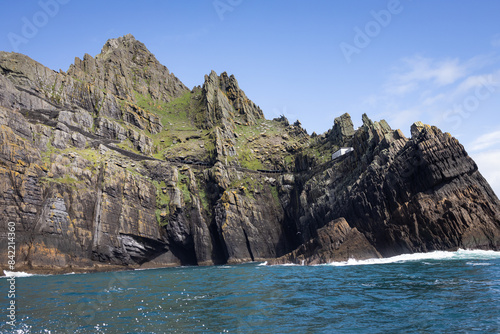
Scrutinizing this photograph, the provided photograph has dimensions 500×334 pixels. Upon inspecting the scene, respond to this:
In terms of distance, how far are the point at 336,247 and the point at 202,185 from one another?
5734cm

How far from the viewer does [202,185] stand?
10462 cm

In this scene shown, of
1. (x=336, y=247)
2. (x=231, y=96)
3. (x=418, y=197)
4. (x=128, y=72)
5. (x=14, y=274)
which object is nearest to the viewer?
(x=14, y=274)

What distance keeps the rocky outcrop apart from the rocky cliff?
11.0 inches

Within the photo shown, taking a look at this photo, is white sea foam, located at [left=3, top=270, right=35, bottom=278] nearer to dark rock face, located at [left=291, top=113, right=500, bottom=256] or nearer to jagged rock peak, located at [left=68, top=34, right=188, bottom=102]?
dark rock face, located at [left=291, top=113, right=500, bottom=256]

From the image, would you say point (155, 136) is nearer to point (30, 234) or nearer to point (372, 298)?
point (30, 234)

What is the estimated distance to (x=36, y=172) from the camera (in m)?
68.8

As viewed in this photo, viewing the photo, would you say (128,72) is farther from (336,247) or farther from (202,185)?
(336,247)

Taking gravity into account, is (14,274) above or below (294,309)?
above

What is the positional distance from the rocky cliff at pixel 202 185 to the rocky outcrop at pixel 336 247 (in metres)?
0.28

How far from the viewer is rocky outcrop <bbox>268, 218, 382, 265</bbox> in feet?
180

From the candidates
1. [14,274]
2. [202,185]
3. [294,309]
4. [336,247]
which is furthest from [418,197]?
[14,274]

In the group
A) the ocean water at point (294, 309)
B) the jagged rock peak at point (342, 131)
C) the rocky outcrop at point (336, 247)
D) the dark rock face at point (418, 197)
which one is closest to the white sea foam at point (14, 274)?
the ocean water at point (294, 309)

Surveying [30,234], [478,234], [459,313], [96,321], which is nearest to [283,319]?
[459,313]

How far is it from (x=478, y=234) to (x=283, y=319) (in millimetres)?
44315
